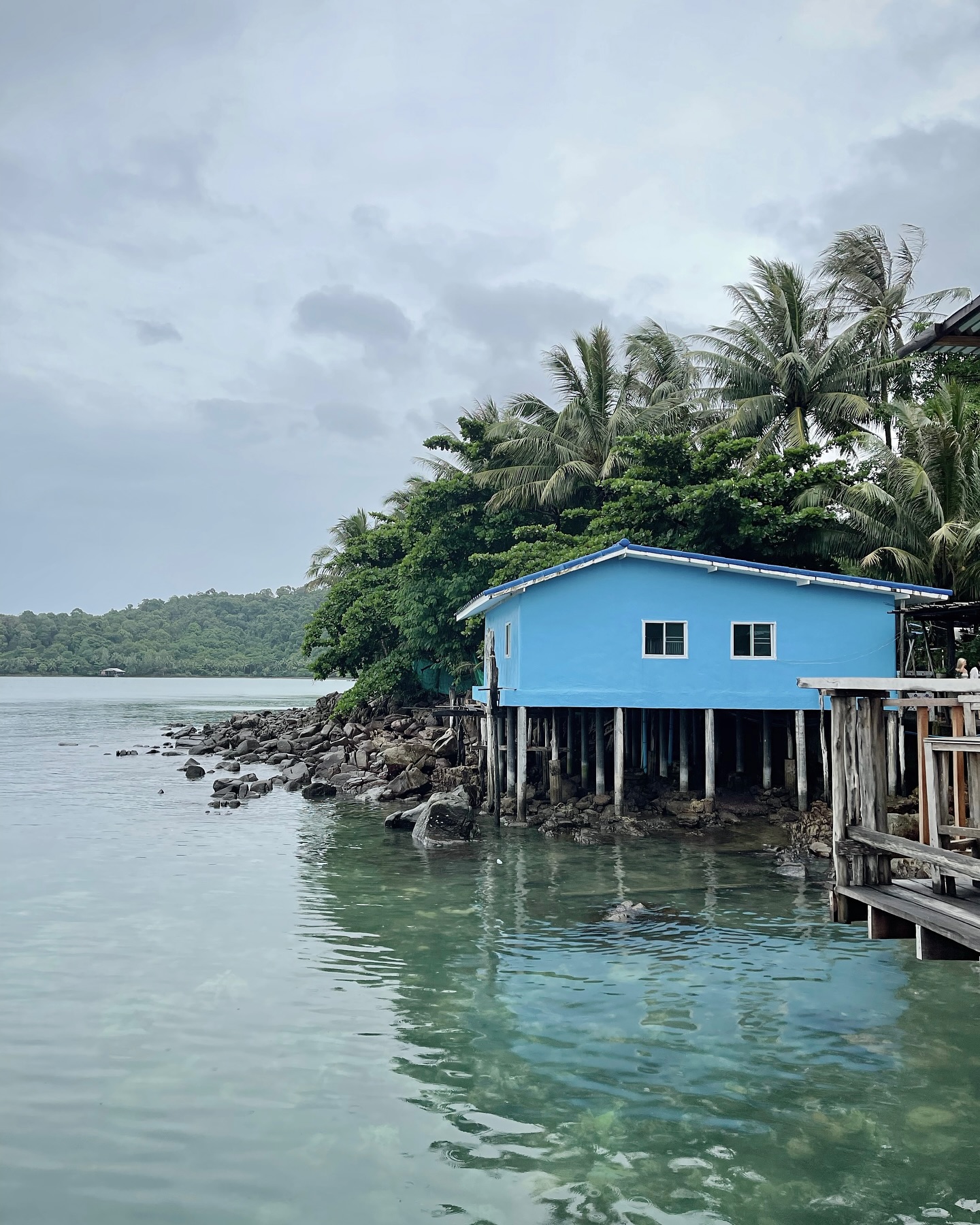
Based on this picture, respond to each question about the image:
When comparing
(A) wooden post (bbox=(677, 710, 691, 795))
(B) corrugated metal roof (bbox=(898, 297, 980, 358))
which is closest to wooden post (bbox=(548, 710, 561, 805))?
(A) wooden post (bbox=(677, 710, 691, 795))

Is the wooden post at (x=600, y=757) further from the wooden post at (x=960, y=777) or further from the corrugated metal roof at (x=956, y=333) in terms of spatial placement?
the corrugated metal roof at (x=956, y=333)

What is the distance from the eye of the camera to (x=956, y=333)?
896cm

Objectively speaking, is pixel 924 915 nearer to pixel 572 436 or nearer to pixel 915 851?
pixel 915 851

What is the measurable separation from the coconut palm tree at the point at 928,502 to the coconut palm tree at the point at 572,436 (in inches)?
339

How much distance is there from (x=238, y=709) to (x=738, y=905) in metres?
68.3

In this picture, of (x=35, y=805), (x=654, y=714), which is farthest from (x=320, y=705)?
(x=654, y=714)

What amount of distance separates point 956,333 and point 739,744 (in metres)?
17.3

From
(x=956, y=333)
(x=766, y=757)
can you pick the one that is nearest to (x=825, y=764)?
Result: (x=766, y=757)

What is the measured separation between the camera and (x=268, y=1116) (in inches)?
335

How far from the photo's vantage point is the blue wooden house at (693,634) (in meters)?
22.2

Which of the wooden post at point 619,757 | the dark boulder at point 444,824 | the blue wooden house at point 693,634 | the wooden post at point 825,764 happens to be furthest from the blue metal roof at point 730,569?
the dark boulder at point 444,824

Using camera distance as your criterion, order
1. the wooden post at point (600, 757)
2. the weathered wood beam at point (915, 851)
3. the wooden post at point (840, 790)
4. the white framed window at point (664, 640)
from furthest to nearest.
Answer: the wooden post at point (600, 757) → the white framed window at point (664, 640) → the wooden post at point (840, 790) → the weathered wood beam at point (915, 851)

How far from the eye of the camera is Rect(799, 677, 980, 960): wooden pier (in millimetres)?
7734

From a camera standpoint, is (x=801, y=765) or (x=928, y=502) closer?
(x=801, y=765)
